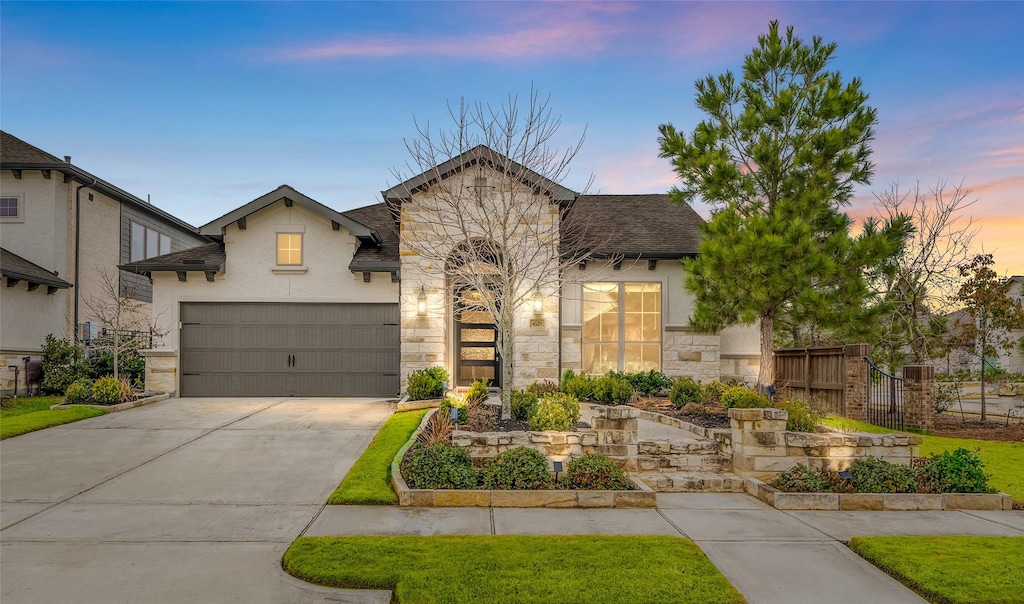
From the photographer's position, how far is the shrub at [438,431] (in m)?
9.08

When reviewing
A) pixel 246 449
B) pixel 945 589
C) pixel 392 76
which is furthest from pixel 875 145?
pixel 246 449

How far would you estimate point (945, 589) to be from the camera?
16.0 feet

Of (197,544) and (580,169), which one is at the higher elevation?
(580,169)

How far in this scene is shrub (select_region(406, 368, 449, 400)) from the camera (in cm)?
1345

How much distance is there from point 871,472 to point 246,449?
9.01 m

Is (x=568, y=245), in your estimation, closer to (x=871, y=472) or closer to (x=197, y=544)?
(x=871, y=472)

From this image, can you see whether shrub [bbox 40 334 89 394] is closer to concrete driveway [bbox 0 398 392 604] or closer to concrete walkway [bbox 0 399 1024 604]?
concrete driveway [bbox 0 398 392 604]

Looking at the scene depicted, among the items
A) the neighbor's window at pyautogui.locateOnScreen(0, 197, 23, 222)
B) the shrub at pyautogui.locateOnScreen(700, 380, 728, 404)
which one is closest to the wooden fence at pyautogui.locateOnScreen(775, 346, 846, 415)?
the shrub at pyautogui.locateOnScreen(700, 380, 728, 404)

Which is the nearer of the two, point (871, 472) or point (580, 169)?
point (871, 472)

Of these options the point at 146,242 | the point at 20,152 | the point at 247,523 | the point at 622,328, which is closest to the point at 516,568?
the point at 247,523

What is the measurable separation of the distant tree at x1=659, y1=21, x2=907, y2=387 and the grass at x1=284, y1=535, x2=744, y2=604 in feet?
25.8

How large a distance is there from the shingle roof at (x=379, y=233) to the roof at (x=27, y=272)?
327 inches

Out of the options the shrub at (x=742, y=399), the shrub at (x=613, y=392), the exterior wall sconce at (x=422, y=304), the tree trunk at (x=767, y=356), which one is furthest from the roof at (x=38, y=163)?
the tree trunk at (x=767, y=356)

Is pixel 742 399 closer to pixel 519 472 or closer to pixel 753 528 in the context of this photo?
Result: pixel 753 528
